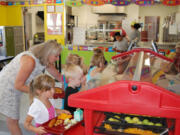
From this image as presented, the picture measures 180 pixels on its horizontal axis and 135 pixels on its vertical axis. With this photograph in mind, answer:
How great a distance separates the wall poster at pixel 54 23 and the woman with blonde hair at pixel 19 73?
19.8 feet

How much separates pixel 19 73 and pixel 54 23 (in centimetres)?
633

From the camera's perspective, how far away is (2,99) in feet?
6.73

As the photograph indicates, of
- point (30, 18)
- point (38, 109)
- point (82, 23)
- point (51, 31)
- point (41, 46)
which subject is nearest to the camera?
point (38, 109)

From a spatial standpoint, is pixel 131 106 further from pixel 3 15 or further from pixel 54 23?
pixel 3 15

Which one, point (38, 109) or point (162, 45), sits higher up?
point (162, 45)

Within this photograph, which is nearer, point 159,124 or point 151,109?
point 151,109

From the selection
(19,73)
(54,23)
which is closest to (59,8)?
(54,23)

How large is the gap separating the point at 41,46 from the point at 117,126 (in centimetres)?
115

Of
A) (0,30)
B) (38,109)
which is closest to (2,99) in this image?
(38,109)

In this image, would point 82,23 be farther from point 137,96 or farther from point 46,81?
point 137,96

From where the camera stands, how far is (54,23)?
26.1 feet

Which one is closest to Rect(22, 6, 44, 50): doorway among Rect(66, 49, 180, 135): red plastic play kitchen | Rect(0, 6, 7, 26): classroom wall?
Rect(0, 6, 7, 26): classroom wall

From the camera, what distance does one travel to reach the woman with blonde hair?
1.95 meters

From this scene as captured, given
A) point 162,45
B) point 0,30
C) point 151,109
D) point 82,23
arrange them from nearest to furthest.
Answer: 1. point 151,109
2. point 162,45
3. point 0,30
4. point 82,23
